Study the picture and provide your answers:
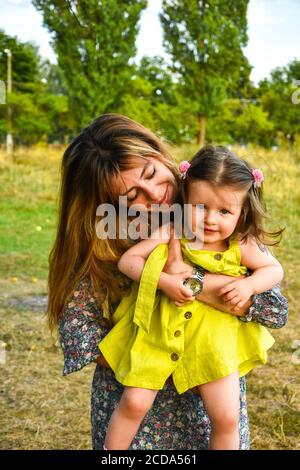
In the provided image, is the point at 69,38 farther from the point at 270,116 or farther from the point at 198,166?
the point at 198,166

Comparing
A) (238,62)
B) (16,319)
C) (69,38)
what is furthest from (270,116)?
(16,319)

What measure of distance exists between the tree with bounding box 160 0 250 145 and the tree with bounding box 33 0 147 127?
4.05ft

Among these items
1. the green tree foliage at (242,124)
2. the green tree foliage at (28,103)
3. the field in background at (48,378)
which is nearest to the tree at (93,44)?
the green tree foliage at (28,103)

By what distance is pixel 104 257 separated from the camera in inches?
70.7

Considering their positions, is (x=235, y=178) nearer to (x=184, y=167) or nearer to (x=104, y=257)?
(x=184, y=167)

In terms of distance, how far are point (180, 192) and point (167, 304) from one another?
0.36 m

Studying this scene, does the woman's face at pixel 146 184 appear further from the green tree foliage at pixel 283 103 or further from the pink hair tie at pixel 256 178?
the green tree foliage at pixel 283 103

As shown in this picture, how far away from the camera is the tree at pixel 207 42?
12461 mm

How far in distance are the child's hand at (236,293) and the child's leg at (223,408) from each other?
0.19 m

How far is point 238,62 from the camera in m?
13.0

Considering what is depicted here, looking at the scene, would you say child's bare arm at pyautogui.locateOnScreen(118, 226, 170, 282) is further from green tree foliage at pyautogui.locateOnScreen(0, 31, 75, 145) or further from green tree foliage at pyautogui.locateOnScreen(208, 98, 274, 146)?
green tree foliage at pyautogui.locateOnScreen(208, 98, 274, 146)

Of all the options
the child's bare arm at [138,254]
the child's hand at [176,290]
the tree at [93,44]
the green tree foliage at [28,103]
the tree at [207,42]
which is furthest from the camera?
the green tree foliage at [28,103]

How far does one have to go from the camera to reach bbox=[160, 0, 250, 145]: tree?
12.5 metres

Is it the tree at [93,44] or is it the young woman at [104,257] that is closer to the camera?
the young woman at [104,257]
